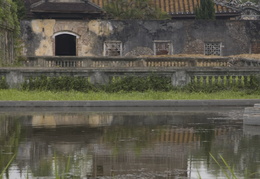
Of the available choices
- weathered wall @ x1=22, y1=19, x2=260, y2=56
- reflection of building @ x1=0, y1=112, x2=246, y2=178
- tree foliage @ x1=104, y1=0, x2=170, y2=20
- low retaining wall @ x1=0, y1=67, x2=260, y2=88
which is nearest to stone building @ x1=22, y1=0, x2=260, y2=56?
weathered wall @ x1=22, y1=19, x2=260, y2=56

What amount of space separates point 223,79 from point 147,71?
248 cm

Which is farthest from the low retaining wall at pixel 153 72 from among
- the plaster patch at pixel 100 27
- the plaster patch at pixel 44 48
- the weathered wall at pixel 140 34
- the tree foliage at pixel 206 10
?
the tree foliage at pixel 206 10

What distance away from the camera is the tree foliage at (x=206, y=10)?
46.0m

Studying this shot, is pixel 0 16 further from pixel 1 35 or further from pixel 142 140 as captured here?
pixel 142 140

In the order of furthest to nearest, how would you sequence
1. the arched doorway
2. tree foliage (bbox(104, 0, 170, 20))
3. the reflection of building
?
tree foliage (bbox(104, 0, 170, 20)), the arched doorway, the reflection of building

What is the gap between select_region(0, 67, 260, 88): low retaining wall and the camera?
78.1 feet

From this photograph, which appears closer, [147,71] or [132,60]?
[147,71]

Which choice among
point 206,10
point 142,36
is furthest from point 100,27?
point 206,10

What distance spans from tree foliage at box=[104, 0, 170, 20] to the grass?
2369 centimetres

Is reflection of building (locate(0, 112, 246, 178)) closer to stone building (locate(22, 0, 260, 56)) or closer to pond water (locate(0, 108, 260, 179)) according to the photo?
pond water (locate(0, 108, 260, 179))

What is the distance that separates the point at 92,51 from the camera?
134 feet

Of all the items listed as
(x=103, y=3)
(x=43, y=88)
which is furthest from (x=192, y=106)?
(x=103, y=3)

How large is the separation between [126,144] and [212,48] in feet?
97.8

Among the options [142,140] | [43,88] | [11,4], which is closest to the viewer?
[142,140]
